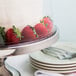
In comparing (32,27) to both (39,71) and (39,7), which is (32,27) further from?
(39,71)

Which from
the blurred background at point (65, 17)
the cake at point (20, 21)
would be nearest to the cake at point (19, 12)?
the cake at point (20, 21)

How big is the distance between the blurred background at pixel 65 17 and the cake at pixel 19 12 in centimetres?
46

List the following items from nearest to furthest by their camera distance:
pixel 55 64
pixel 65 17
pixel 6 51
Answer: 1. pixel 6 51
2. pixel 55 64
3. pixel 65 17

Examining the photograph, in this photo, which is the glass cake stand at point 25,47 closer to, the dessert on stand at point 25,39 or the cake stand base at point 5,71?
the dessert on stand at point 25,39

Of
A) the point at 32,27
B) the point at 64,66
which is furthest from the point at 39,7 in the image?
the point at 64,66

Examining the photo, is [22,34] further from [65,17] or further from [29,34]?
[65,17]

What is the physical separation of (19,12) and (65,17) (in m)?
0.55

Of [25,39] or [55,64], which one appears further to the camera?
[55,64]

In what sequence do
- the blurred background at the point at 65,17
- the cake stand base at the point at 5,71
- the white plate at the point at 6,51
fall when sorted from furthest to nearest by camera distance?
the blurred background at the point at 65,17 < the cake stand base at the point at 5,71 < the white plate at the point at 6,51

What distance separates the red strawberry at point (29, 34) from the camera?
53 cm

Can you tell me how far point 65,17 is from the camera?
1054 millimetres

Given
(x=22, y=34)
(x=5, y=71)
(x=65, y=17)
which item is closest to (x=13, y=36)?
(x=22, y=34)

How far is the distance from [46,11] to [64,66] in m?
0.18

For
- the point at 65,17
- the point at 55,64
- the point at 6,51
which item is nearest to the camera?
the point at 6,51
